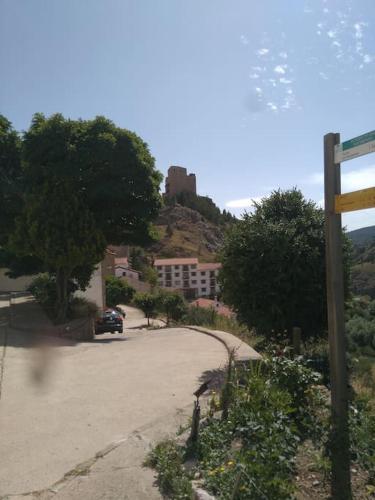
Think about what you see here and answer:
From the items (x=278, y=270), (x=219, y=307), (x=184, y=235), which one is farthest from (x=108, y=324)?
(x=184, y=235)

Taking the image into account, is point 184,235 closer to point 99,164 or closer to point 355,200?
point 99,164

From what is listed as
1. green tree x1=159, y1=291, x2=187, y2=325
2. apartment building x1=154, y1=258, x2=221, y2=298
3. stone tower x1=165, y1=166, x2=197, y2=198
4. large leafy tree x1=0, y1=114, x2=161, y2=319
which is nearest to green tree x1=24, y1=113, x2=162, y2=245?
large leafy tree x1=0, y1=114, x2=161, y2=319

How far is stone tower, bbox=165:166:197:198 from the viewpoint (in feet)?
445

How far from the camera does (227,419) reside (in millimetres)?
3863

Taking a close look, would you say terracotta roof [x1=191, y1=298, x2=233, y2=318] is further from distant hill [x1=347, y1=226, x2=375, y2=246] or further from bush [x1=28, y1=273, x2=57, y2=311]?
bush [x1=28, y1=273, x2=57, y2=311]

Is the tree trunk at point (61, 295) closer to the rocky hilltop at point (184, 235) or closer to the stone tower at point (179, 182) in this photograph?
the rocky hilltop at point (184, 235)

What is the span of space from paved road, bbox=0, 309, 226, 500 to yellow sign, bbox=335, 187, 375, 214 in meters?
2.76

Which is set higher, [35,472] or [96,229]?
[96,229]

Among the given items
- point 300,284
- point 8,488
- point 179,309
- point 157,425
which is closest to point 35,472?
point 8,488

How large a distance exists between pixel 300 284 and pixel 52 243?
7.45 m

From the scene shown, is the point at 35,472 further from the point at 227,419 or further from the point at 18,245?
the point at 18,245

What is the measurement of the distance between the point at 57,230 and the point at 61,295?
2.43 m

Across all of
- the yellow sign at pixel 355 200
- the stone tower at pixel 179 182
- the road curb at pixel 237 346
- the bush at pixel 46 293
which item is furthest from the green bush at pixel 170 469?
the stone tower at pixel 179 182

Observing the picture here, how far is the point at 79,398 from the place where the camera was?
214 inches
